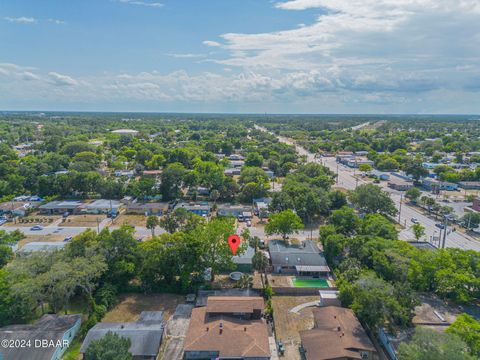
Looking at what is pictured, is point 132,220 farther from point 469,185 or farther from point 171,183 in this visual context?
point 469,185

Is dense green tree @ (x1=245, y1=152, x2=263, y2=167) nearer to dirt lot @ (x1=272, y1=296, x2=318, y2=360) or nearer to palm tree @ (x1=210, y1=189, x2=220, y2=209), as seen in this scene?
palm tree @ (x1=210, y1=189, x2=220, y2=209)

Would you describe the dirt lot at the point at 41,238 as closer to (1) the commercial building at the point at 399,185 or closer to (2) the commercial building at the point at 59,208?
(2) the commercial building at the point at 59,208

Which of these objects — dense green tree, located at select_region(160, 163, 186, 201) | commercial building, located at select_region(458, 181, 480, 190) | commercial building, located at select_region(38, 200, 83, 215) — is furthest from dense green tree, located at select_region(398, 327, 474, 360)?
commercial building, located at select_region(458, 181, 480, 190)

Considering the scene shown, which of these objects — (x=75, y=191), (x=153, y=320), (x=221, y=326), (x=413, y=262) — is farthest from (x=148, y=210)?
(x=413, y=262)

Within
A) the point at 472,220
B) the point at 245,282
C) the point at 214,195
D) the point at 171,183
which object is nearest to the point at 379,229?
the point at 245,282

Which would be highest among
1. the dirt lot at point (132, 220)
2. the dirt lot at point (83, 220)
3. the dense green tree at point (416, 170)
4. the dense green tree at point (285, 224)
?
the dense green tree at point (416, 170)

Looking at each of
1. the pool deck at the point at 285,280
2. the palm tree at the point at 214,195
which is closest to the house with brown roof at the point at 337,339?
the pool deck at the point at 285,280
